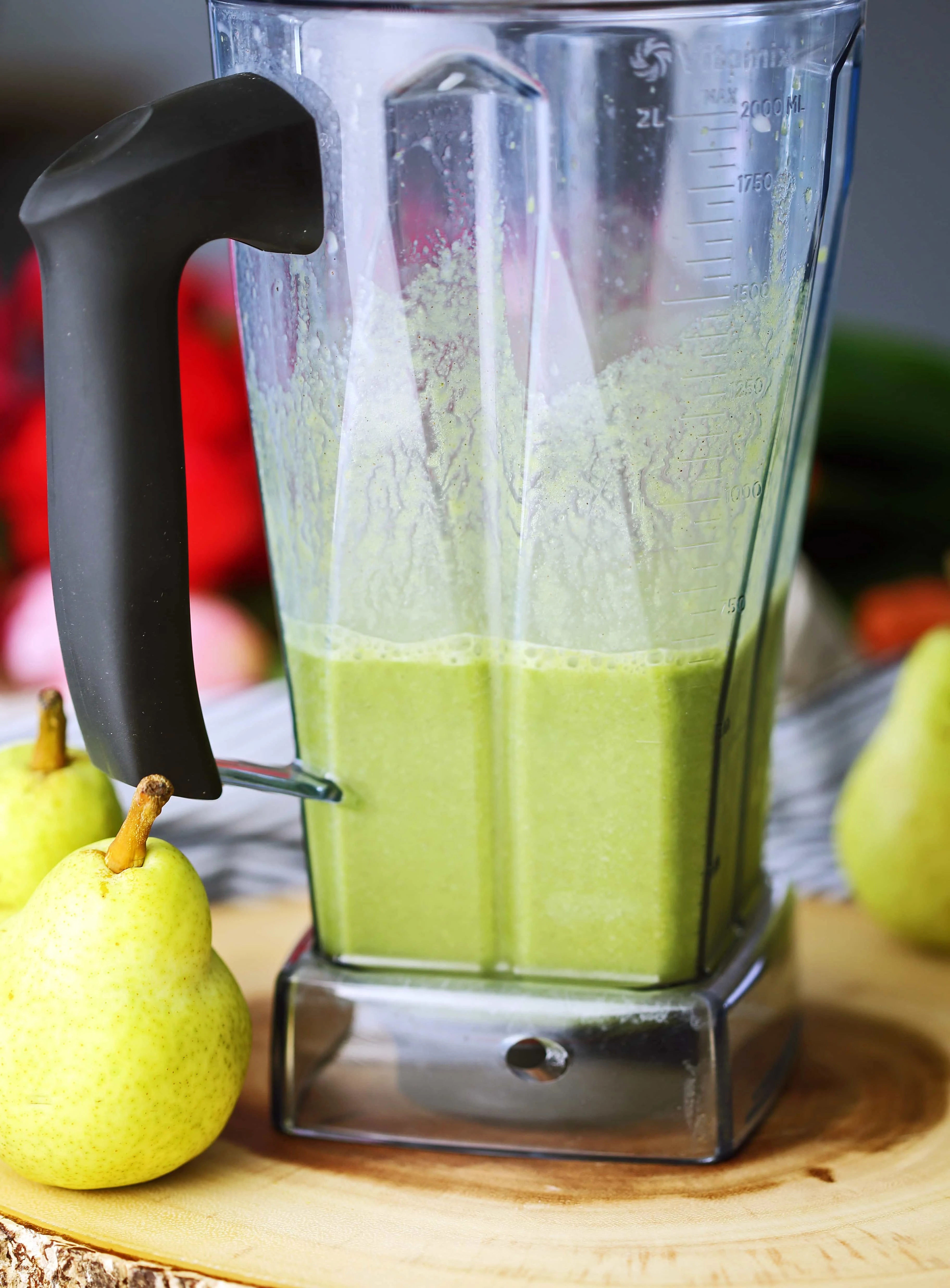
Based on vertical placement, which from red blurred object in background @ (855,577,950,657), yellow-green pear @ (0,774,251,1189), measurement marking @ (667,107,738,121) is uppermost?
measurement marking @ (667,107,738,121)

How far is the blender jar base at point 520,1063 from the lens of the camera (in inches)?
24.2

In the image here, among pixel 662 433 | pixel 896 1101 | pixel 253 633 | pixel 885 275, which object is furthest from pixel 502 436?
pixel 885 275

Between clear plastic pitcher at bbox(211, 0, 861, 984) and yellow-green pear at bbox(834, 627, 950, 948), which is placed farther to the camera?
yellow-green pear at bbox(834, 627, 950, 948)

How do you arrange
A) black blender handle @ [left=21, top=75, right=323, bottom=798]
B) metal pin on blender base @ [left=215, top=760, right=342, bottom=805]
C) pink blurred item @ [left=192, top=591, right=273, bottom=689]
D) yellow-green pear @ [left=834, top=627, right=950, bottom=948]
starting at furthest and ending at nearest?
1. pink blurred item @ [left=192, top=591, right=273, bottom=689]
2. yellow-green pear @ [left=834, top=627, right=950, bottom=948]
3. metal pin on blender base @ [left=215, top=760, right=342, bottom=805]
4. black blender handle @ [left=21, top=75, right=323, bottom=798]

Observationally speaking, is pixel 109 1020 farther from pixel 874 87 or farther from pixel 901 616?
pixel 874 87

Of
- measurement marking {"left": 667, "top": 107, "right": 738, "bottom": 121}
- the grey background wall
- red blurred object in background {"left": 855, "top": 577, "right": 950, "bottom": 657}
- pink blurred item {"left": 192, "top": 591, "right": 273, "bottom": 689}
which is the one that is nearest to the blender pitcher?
measurement marking {"left": 667, "top": 107, "right": 738, "bottom": 121}

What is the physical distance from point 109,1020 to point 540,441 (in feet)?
0.84

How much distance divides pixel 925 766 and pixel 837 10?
0.40 metres

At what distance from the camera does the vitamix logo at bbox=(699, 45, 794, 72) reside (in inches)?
20.2

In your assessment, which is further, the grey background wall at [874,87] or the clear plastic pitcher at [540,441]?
the grey background wall at [874,87]

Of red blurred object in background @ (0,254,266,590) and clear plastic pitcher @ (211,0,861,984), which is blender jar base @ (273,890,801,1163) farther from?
red blurred object in background @ (0,254,266,590)

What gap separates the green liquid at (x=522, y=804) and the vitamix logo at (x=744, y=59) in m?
0.21

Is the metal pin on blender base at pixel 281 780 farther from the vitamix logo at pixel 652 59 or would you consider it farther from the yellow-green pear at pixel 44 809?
the vitamix logo at pixel 652 59

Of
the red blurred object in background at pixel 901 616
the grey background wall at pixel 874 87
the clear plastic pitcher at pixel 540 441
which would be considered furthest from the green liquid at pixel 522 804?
the grey background wall at pixel 874 87
